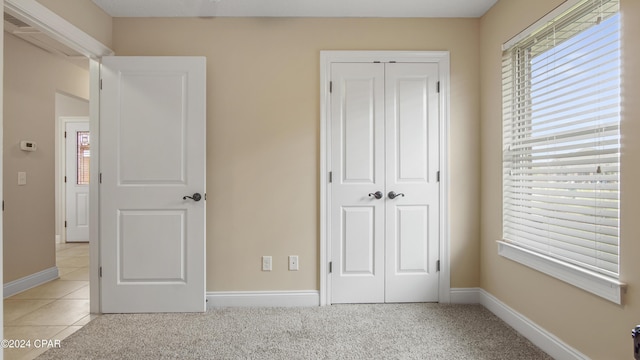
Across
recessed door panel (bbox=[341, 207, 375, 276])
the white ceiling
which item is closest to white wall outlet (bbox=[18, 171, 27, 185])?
the white ceiling

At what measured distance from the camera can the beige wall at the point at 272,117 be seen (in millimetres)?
2846

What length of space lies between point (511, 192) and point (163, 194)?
264cm

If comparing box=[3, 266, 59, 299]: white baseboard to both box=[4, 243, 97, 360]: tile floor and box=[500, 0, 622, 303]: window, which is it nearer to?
box=[4, 243, 97, 360]: tile floor

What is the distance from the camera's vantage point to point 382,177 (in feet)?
9.41

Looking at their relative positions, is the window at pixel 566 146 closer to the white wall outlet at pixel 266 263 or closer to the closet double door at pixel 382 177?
the closet double door at pixel 382 177

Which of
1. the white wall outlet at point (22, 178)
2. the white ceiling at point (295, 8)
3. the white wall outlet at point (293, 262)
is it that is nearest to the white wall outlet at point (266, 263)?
the white wall outlet at point (293, 262)

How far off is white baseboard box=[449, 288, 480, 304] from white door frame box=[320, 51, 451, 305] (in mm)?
47

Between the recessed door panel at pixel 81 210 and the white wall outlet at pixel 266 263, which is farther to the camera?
the recessed door panel at pixel 81 210

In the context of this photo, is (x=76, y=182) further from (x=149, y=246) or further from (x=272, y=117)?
(x=272, y=117)

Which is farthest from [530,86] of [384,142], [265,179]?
[265,179]

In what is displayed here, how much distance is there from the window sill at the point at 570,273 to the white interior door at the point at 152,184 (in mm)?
2308

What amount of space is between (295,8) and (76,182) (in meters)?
4.98

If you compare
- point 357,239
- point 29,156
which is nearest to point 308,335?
point 357,239

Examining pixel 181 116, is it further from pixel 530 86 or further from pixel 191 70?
pixel 530 86
